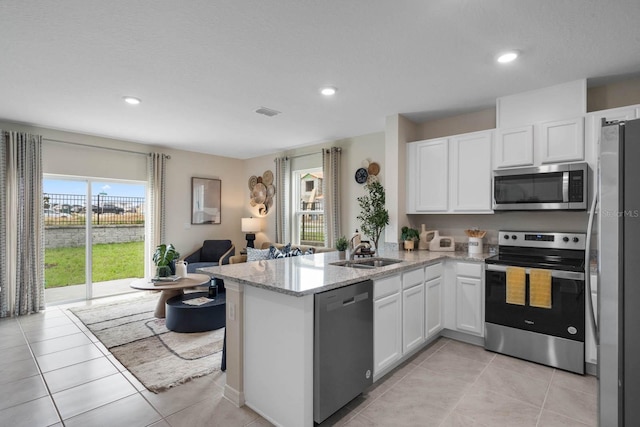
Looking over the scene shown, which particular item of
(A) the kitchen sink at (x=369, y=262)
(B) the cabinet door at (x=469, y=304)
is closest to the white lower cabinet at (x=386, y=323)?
(A) the kitchen sink at (x=369, y=262)

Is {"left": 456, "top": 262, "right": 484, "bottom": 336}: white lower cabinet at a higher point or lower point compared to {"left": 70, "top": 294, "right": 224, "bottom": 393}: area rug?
higher

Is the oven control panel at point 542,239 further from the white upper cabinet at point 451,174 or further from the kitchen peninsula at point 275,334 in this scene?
the kitchen peninsula at point 275,334

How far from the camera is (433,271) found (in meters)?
3.20

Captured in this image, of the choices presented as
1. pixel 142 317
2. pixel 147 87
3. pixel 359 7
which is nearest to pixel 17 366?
pixel 142 317

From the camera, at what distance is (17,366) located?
2.77 meters

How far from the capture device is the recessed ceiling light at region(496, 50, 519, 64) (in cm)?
244

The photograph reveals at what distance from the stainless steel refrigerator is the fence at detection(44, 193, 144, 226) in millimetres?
6163

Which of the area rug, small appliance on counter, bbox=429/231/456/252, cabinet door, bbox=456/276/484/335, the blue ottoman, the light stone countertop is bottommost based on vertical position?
the area rug

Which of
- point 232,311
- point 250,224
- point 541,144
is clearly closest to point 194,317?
point 232,311

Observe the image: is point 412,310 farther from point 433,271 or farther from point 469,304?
point 469,304

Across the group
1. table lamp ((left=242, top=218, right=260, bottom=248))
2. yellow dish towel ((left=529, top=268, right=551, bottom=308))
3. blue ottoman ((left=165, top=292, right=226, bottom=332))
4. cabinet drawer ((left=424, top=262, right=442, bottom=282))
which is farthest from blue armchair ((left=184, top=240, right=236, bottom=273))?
yellow dish towel ((left=529, top=268, right=551, bottom=308))

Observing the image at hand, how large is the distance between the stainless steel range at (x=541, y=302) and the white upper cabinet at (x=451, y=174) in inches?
27.7

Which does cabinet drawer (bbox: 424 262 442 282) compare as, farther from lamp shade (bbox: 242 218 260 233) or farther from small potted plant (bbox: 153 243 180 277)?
lamp shade (bbox: 242 218 260 233)

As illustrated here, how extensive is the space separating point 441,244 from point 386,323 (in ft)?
5.83
